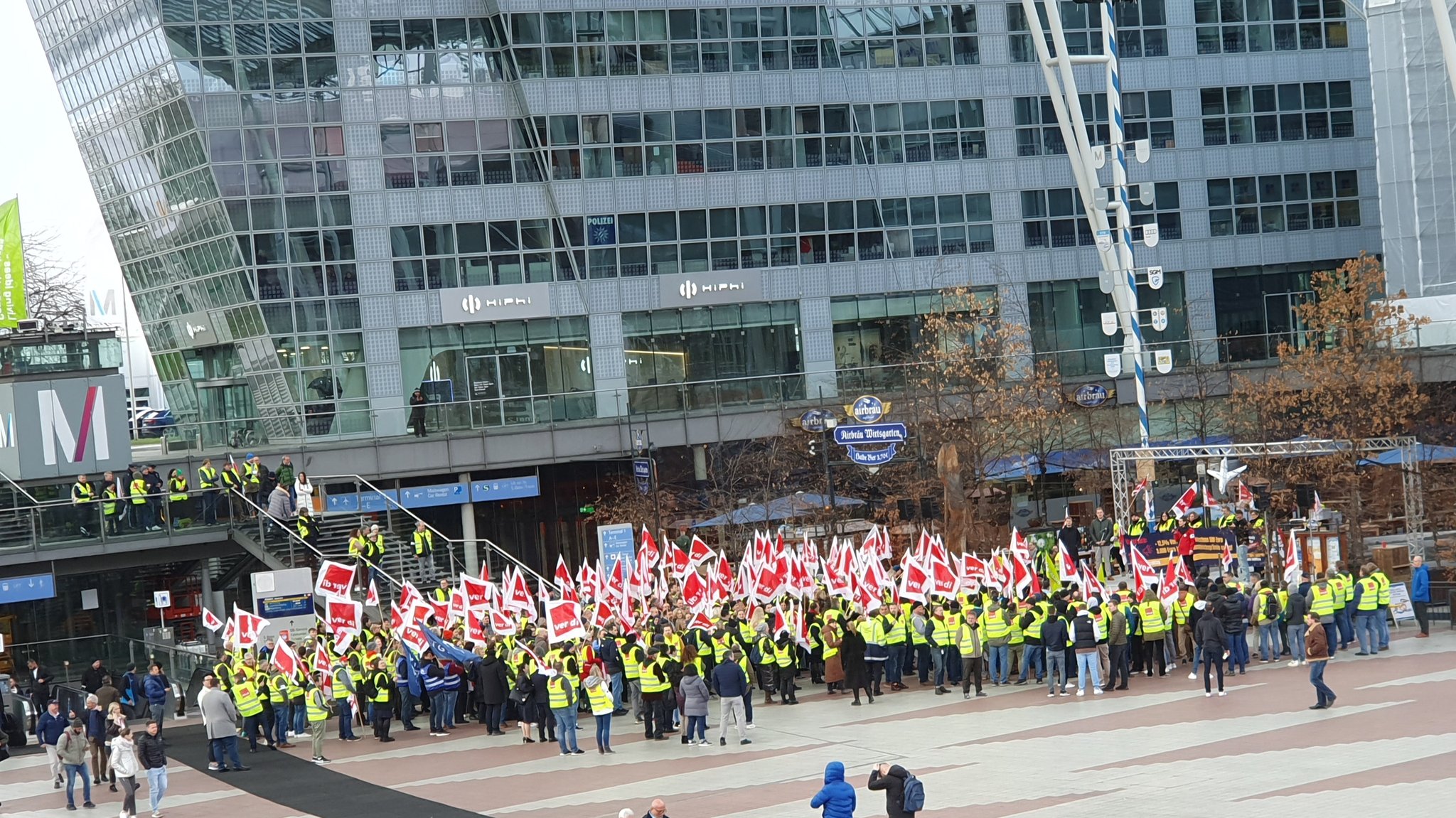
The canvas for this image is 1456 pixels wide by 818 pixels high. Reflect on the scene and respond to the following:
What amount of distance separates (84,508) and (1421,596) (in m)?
28.2

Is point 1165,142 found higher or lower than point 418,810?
higher

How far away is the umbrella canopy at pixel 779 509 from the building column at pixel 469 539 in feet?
20.9

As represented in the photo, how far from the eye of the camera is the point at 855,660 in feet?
95.5

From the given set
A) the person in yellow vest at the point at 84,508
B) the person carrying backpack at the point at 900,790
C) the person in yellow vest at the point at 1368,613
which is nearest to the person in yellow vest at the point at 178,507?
the person in yellow vest at the point at 84,508

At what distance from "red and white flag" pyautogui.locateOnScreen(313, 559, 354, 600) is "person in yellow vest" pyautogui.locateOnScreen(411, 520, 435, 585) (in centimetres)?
985

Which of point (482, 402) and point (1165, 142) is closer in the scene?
point (482, 402)

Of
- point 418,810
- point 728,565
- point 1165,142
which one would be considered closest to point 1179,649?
point 728,565

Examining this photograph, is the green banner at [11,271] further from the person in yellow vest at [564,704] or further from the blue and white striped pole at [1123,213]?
the person in yellow vest at [564,704]

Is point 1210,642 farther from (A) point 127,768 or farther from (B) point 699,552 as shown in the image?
(A) point 127,768

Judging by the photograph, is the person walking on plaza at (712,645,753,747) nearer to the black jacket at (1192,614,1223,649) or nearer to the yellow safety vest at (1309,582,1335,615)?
the black jacket at (1192,614,1223,649)

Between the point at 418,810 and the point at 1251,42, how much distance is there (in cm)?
5164

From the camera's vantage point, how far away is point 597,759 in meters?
25.9

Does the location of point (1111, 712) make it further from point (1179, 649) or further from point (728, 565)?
point (728, 565)

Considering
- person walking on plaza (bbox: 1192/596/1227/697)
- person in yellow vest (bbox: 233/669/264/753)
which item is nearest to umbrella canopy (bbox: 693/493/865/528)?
person in yellow vest (bbox: 233/669/264/753)
